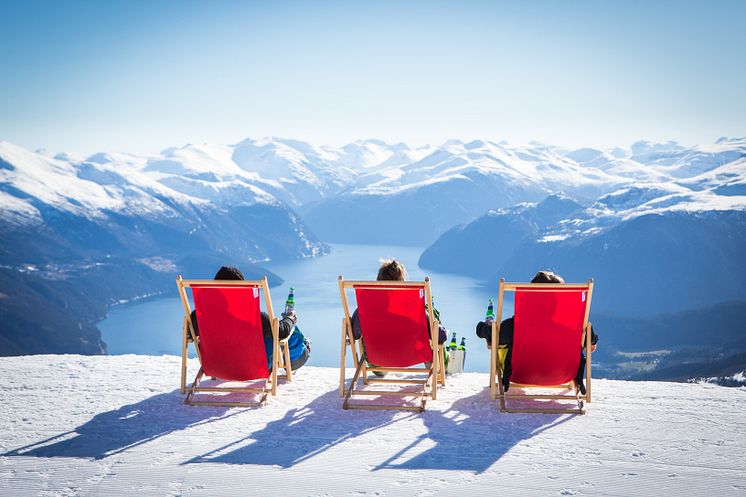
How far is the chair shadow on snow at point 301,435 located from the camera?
4355 mm

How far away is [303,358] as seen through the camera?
6.69 m

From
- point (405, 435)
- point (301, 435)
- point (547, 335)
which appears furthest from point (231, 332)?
point (547, 335)

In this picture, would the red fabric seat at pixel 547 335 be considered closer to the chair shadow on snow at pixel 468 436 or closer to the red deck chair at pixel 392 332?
the chair shadow on snow at pixel 468 436

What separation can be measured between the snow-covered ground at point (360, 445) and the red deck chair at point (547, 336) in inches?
12.2

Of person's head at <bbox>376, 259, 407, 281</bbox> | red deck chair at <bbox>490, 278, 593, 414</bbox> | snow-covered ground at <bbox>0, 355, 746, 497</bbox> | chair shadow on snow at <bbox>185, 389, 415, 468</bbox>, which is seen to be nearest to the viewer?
snow-covered ground at <bbox>0, 355, 746, 497</bbox>

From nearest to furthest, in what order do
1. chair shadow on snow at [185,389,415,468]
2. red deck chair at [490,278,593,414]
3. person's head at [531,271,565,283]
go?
chair shadow on snow at [185,389,415,468] → red deck chair at [490,278,593,414] → person's head at [531,271,565,283]

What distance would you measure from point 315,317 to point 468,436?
345 ft

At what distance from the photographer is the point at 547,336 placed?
17.5 ft

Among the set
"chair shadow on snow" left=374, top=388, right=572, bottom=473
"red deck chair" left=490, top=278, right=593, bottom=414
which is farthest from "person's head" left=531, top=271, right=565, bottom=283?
"chair shadow on snow" left=374, top=388, right=572, bottom=473

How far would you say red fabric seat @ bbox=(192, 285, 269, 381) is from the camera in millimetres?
5480

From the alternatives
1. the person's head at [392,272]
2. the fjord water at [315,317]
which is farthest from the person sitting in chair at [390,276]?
the fjord water at [315,317]

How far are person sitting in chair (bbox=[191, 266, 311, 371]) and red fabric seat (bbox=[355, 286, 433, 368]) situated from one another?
777 mm

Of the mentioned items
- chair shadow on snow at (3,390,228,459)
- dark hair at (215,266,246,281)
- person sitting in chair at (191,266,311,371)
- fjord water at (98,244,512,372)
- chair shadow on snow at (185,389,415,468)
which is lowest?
fjord water at (98,244,512,372)

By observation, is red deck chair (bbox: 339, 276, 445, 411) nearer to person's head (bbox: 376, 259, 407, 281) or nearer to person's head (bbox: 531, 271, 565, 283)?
person's head (bbox: 376, 259, 407, 281)
